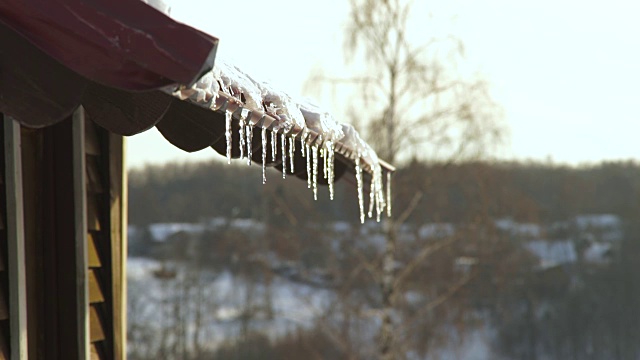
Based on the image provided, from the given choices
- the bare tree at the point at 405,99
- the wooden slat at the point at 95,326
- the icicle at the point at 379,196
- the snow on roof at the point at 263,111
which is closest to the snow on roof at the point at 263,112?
the snow on roof at the point at 263,111

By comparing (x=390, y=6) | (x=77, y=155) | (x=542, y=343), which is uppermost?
(x=390, y=6)

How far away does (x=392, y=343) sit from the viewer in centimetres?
1387

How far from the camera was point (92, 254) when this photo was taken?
11.3 ft

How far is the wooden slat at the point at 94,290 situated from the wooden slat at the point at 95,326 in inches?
1.5

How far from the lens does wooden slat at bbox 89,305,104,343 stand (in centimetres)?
344

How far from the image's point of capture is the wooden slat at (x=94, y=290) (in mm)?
3406

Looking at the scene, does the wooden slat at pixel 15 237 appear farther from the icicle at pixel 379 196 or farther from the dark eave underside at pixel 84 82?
the icicle at pixel 379 196

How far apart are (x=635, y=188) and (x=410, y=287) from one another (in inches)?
626

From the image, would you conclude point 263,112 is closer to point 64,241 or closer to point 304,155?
point 64,241

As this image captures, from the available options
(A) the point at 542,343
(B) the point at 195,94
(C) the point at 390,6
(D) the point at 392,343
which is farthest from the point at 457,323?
(B) the point at 195,94

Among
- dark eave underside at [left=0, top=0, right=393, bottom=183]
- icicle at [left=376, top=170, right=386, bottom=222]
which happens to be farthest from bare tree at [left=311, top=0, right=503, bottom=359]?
dark eave underside at [left=0, top=0, right=393, bottom=183]

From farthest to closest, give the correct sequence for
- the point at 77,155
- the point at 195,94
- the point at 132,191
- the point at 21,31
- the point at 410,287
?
1. the point at 132,191
2. the point at 410,287
3. the point at 77,155
4. the point at 195,94
5. the point at 21,31

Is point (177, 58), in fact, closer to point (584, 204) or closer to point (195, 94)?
point (195, 94)

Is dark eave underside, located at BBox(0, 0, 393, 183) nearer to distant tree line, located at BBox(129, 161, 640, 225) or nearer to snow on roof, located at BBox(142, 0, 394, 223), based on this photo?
snow on roof, located at BBox(142, 0, 394, 223)
